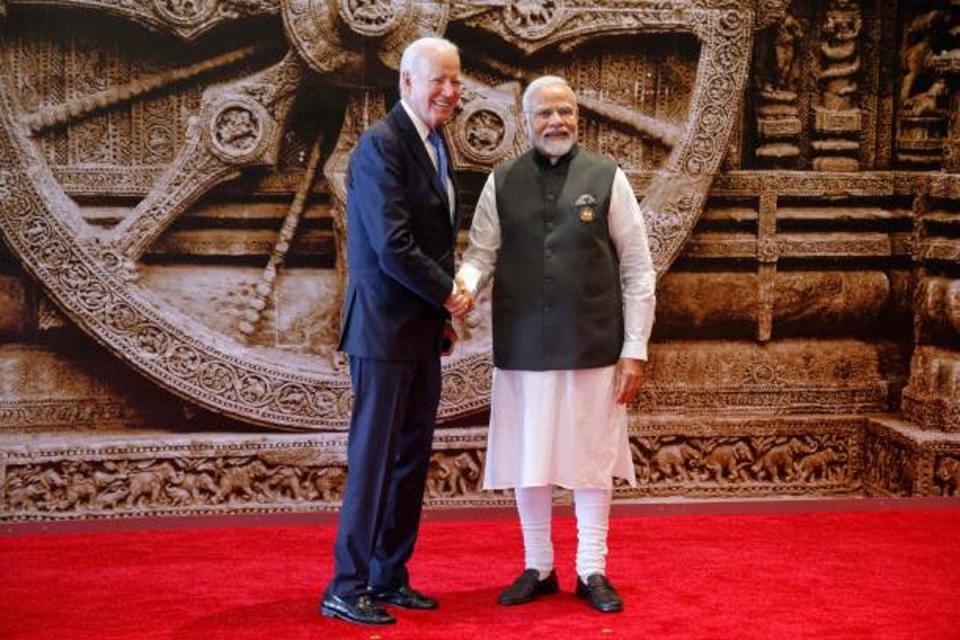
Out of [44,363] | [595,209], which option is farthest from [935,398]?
[44,363]

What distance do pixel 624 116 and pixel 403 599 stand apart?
268 cm

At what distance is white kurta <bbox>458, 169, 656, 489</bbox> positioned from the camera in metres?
4.30

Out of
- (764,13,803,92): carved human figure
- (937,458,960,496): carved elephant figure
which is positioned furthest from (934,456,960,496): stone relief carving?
(764,13,803,92): carved human figure

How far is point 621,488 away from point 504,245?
86.6 inches

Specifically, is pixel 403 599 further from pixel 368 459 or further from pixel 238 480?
pixel 238 480

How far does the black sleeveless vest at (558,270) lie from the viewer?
4281 mm

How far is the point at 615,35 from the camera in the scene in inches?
244

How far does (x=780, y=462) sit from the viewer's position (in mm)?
6441

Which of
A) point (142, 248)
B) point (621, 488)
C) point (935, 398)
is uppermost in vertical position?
point (142, 248)

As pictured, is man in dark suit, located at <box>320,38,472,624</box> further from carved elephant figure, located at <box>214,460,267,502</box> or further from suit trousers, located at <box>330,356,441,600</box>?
carved elephant figure, located at <box>214,460,267,502</box>

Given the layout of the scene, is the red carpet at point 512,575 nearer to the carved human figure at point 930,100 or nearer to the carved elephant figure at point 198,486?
the carved elephant figure at point 198,486

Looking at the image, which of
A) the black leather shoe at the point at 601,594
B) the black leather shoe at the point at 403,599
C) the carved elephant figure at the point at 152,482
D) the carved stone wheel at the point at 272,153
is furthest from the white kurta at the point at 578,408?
the carved elephant figure at the point at 152,482

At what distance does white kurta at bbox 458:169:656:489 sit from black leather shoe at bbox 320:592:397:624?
513 millimetres

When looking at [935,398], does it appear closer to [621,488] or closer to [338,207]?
[621,488]
